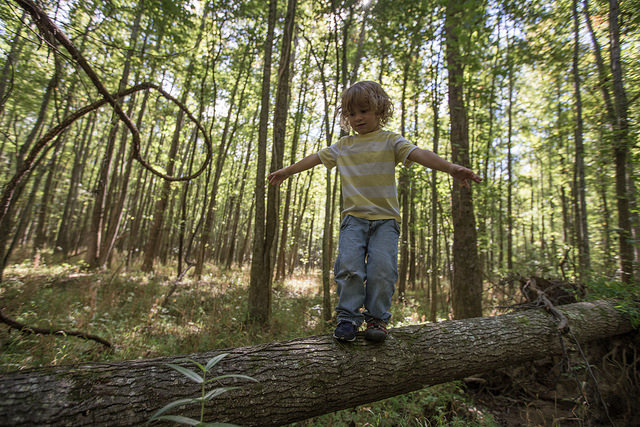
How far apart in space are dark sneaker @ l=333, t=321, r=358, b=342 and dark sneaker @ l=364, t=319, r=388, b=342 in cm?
15

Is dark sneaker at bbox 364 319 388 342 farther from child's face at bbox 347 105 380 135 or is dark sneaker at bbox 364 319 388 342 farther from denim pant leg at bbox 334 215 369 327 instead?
child's face at bbox 347 105 380 135

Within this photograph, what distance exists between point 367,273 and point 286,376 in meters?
0.98

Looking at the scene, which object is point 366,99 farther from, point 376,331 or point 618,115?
point 618,115

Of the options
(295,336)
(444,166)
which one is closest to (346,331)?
(444,166)

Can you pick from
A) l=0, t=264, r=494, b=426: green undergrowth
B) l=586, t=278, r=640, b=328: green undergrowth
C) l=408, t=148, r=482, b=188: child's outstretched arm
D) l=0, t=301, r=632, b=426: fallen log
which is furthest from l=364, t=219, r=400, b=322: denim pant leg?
l=586, t=278, r=640, b=328: green undergrowth

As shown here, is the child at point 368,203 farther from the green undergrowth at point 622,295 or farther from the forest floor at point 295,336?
the green undergrowth at point 622,295

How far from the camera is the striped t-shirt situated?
2.42 m

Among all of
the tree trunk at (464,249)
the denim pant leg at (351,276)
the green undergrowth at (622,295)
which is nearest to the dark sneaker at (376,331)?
the denim pant leg at (351,276)

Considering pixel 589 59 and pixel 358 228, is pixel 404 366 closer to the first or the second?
pixel 358 228

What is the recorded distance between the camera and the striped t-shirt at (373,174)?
7.94 feet

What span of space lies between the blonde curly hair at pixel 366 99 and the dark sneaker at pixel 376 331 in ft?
6.02

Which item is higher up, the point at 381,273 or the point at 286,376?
the point at 381,273

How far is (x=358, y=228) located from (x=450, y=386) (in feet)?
10.5

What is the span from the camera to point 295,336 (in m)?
5.09
